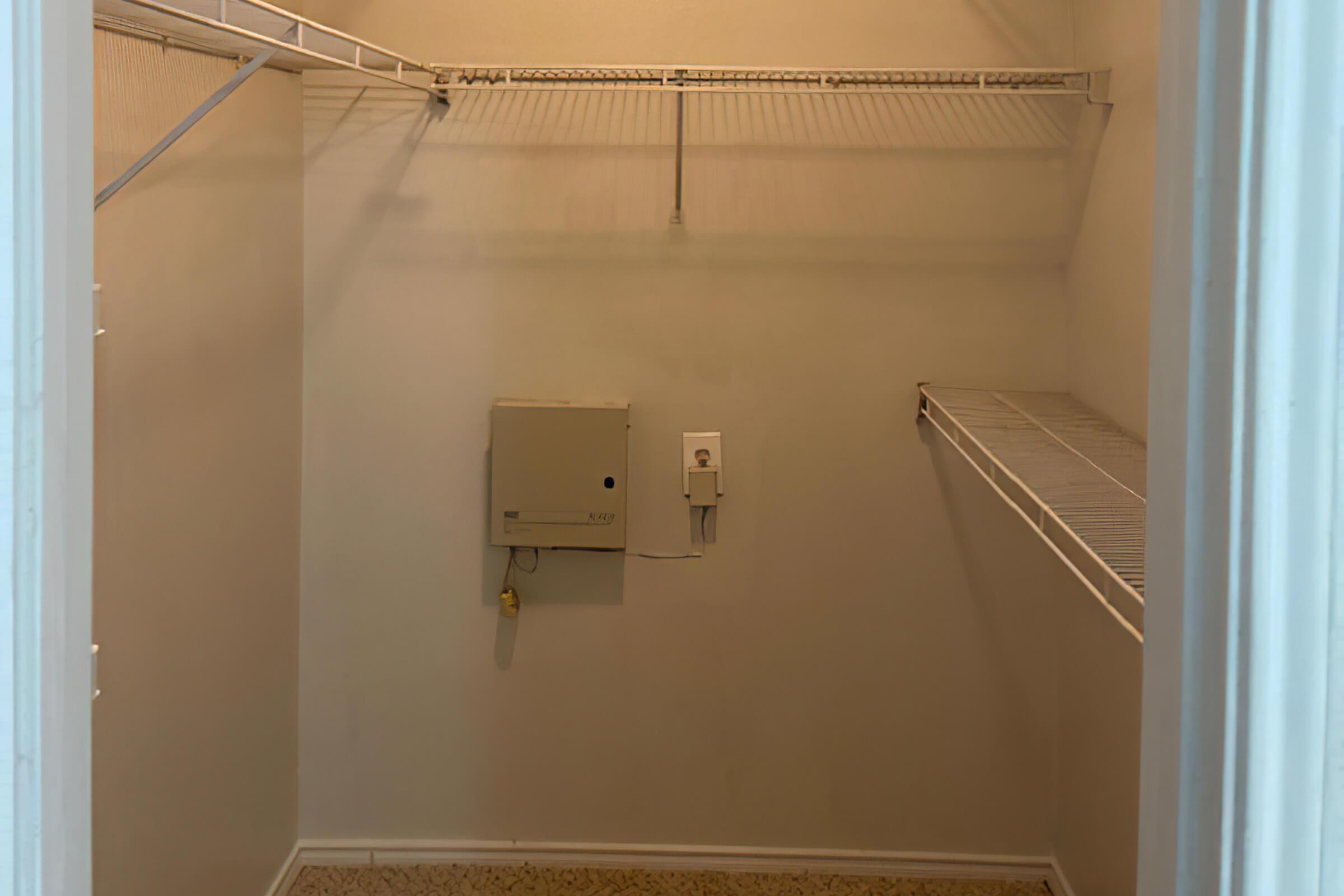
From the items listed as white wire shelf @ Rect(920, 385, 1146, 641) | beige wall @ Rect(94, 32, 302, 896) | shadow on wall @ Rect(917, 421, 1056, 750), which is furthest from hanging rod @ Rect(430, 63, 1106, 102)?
shadow on wall @ Rect(917, 421, 1056, 750)

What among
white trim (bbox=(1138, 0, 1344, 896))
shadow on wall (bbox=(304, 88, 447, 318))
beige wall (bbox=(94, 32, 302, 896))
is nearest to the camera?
white trim (bbox=(1138, 0, 1344, 896))

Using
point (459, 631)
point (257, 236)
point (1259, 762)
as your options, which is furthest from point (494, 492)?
point (1259, 762)

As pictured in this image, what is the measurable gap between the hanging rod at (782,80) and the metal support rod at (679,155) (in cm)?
6

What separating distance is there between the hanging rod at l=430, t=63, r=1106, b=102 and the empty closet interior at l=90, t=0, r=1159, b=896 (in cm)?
2

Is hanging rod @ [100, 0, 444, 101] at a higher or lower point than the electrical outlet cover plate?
higher

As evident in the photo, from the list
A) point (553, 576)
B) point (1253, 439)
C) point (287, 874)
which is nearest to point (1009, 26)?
point (553, 576)

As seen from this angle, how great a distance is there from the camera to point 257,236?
211 centimetres

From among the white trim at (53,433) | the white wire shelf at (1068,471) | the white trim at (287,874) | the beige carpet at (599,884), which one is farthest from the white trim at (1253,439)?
the white trim at (287,874)

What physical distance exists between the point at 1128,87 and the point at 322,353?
1971mm

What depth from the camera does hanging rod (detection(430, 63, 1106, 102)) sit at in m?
2.01

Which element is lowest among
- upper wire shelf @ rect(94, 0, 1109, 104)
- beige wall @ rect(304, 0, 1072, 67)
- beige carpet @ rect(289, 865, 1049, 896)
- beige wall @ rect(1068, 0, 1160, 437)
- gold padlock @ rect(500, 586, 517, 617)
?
beige carpet @ rect(289, 865, 1049, 896)

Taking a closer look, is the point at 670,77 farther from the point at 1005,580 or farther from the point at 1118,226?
the point at 1005,580

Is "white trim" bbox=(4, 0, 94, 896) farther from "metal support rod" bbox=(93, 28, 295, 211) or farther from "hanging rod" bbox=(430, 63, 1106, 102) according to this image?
"hanging rod" bbox=(430, 63, 1106, 102)

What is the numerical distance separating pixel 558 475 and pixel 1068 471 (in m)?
1.20
